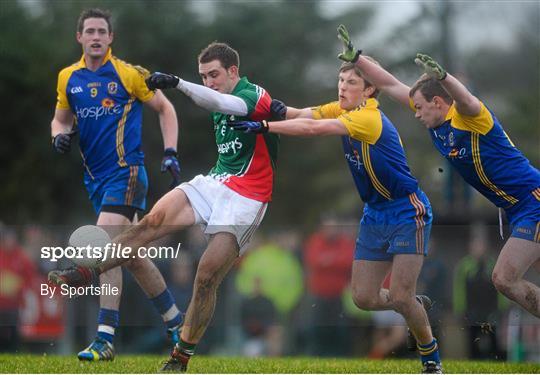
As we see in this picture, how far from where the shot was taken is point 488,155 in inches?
366

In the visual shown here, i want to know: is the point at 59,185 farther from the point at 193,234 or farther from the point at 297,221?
the point at 193,234

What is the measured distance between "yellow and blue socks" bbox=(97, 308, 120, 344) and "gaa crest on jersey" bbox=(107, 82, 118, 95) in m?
1.96

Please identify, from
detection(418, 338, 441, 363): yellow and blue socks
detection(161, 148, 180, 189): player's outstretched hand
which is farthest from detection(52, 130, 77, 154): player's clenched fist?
detection(418, 338, 441, 363): yellow and blue socks

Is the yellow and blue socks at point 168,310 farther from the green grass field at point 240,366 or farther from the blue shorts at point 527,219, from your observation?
the blue shorts at point 527,219

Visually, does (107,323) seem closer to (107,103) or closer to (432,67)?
(107,103)

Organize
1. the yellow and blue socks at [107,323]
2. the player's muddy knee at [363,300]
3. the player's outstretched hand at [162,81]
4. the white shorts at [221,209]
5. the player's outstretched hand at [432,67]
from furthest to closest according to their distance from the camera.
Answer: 1. the yellow and blue socks at [107,323]
2. the player's muddy knee at [363,300]
3. the white shorts at [221,209]
4. the player's outstretched hand at [432,67]
5. the player's outstretched hand at [162,81]

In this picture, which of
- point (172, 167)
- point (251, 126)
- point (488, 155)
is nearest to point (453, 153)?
point (488, 155)

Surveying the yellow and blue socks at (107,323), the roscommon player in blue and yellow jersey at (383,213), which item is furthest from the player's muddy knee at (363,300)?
the yellow and blue socks at (107,323)

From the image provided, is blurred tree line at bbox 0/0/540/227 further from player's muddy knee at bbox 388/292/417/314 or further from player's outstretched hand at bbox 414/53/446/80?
player's outstretched hand at bbox 414/53/446/80

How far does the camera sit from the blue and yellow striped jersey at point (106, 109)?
10430 millimetres

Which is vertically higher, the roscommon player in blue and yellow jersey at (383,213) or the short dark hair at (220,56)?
the short dark hair at (220,56)

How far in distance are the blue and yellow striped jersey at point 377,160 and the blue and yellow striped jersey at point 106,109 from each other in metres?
2.14

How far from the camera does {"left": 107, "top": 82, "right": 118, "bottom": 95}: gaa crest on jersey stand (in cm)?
1044

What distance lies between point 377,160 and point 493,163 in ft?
3.08
